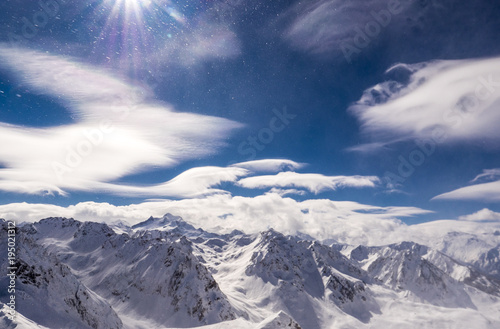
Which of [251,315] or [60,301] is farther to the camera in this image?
[251,315]

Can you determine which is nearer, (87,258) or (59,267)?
(59,267)

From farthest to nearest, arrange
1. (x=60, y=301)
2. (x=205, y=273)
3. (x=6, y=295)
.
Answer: (x=205, y=273) → (x=60, y=301) → (x=6, y=295)

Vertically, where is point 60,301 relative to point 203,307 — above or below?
above

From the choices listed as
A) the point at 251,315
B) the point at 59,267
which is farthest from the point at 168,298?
the point at 59,267

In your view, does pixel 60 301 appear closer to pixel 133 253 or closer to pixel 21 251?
pixel 21 251

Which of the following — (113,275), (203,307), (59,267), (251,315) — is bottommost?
(251,315)

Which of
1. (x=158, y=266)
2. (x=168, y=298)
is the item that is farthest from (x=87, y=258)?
(x=168, y=298)

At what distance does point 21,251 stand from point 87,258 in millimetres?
138303

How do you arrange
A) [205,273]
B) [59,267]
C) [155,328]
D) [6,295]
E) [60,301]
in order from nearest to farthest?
[6,295], [60,301], [59,267], [155,328], [205,273]

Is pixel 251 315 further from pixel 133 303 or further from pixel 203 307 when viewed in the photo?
pixel 133 303

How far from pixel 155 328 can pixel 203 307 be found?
→ 24053 millimetres

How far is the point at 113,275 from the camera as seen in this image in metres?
169

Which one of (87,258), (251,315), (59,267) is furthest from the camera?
(87,258)

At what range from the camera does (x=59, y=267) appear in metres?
82.8
